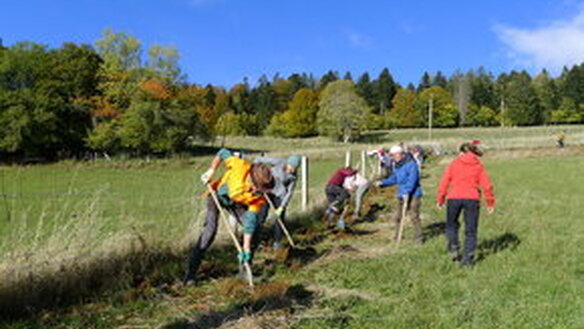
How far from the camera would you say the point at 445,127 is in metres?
100

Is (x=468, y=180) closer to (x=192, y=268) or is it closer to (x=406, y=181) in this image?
(x=406, y=181)

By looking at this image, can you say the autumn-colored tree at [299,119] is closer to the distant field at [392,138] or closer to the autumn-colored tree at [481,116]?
the distant field at [392,138]

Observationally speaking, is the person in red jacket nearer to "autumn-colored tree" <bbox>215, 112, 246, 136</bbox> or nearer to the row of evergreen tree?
the row of evergreen tree

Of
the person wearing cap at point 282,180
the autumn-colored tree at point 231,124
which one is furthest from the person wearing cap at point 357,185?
the autumn-colored tree at point 231,124

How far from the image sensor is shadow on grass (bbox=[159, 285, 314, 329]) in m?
5.02

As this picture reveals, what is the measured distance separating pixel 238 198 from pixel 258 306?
4.58 feet

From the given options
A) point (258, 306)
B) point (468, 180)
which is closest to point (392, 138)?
point (468, 180)

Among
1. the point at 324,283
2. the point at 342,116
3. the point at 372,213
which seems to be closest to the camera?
the point at 324,283

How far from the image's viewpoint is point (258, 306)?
5.54m

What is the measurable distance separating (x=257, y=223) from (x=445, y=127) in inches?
3880

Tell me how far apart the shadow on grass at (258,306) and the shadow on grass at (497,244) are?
3.14 metres

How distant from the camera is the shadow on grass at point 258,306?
502cm

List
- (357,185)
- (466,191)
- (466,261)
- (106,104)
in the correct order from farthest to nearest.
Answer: (106,104) < (357,185) < (466,191) < (466,261)

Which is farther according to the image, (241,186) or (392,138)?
(392,138)
